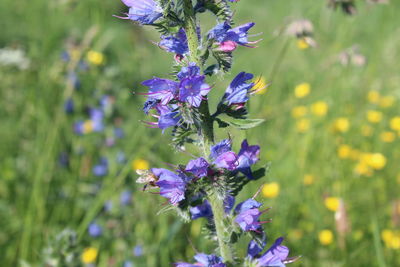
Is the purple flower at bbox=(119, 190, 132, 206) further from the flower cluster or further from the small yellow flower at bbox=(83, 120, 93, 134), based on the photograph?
the flower cluster

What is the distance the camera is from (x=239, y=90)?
1433 millimetres

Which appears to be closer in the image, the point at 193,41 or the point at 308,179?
the point at 193,41

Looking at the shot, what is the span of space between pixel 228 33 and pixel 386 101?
3603 mm

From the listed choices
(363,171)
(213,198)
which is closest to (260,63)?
(363,171)

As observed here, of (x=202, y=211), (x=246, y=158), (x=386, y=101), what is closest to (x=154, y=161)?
(x=202, y=211)

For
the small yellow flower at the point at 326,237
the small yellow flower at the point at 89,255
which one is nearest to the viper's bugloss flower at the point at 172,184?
the small yellow flower at the point at 326,237

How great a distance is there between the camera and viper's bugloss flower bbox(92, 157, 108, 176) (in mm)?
3826

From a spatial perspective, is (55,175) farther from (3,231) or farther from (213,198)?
(213,198)

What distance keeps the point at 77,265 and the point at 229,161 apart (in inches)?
53.5

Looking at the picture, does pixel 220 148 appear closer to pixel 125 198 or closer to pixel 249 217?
pixel 249 217

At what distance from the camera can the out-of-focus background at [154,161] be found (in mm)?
2695

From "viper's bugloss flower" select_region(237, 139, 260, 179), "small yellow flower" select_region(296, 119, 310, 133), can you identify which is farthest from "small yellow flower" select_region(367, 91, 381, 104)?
"viper's bugloss flower" select_region(237, 139, 260, 179)

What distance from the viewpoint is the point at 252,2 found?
870 cm

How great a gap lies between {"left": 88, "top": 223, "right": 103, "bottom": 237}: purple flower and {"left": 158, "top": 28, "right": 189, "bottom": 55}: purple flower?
227 centimetres
